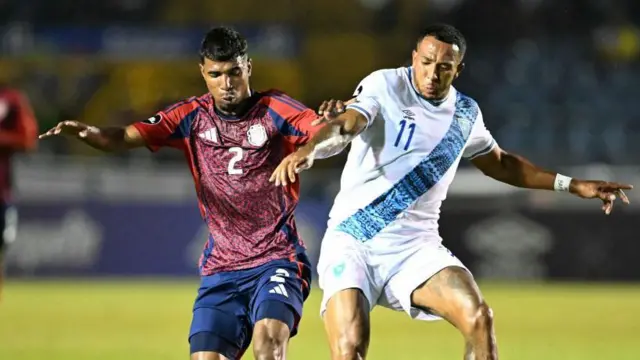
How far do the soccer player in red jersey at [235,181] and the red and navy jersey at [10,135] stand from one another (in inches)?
260

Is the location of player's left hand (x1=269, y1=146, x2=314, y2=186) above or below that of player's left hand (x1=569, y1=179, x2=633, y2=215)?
above

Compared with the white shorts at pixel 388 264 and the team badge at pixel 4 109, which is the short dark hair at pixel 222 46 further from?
the team badge at pixel 4 109

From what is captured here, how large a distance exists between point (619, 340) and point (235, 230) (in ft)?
20.1

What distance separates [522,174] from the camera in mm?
7590

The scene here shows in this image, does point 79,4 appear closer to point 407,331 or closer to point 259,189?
point 407,331

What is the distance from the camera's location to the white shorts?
684 cm

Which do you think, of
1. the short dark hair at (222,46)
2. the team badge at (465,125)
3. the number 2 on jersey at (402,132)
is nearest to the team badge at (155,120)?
the short dark hair at (222,46)

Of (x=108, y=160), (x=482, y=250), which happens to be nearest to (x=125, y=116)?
(x=108, y=160)

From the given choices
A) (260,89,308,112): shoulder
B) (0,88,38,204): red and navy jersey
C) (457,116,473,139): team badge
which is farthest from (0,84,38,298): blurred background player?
(457,116,473,139): team badge

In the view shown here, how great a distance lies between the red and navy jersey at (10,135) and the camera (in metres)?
13.2

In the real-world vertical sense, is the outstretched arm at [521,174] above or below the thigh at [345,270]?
above

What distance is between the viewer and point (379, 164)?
6965mm

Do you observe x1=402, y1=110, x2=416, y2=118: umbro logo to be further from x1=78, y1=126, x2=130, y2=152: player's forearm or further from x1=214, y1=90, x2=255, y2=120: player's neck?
x1=78, y1=126, x2=130, y2=152: player's forearm

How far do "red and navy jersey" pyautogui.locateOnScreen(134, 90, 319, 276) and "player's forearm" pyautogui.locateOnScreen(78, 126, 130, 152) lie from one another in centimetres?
12
